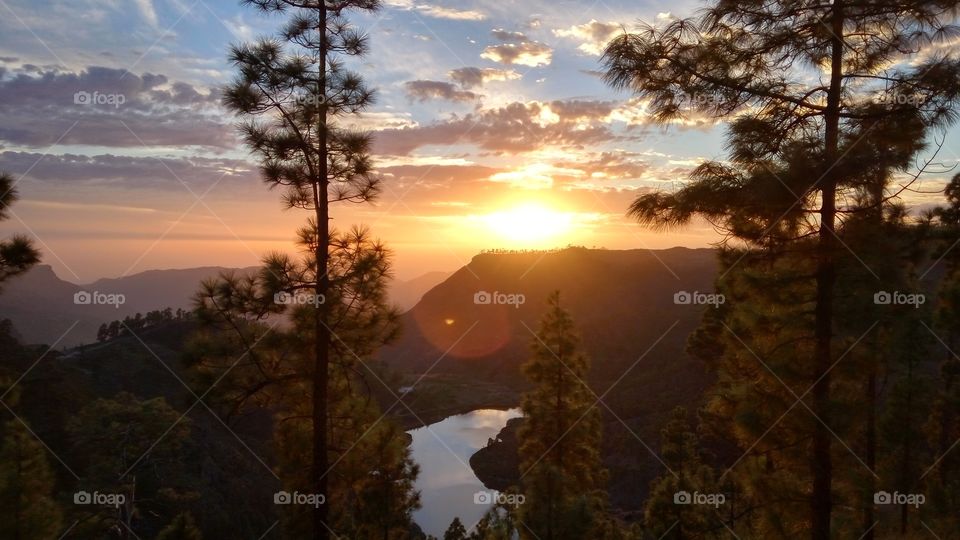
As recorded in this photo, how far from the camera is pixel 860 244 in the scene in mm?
8164

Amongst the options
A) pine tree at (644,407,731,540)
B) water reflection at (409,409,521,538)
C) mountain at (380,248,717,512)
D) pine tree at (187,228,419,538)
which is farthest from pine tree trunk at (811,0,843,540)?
mountain at (380,248,717,512)

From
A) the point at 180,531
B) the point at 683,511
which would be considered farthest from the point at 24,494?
the point at 683,511

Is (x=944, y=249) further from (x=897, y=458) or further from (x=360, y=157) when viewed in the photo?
(x=360, y=157)

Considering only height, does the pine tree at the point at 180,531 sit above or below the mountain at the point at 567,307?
below

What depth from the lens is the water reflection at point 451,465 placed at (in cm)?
3941

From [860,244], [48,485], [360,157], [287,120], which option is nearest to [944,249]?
[860,244]

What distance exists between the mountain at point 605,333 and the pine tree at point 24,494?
31.5 metres

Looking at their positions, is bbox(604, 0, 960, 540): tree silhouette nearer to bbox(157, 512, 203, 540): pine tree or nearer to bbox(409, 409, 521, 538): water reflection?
bbox(157, 512, 203, 540): pine tree

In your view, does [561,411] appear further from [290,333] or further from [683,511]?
[290,333]

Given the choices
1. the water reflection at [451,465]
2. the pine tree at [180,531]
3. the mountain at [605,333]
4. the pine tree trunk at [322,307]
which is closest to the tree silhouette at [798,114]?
the pine tree trunk at [322,307]

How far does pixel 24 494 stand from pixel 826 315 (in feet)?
66.6

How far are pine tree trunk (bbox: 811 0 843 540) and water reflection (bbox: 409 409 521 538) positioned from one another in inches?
1006

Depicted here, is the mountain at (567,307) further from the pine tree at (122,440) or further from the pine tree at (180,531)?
the pine tree at (180,531)

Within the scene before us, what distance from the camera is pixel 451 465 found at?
52.5 meters
